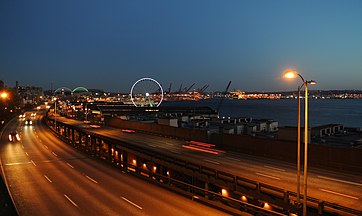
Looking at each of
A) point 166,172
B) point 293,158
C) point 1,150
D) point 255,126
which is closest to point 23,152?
point 1,150

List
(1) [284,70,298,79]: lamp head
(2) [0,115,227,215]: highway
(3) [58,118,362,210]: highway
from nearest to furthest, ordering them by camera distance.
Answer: (1) [284,70,298,79]: lamp head
(2) [0,115,227,215]: highway
(3) [58,118,362,210]: highway

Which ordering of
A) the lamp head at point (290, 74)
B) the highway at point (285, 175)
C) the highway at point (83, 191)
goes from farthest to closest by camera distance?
the highway at point (285, 175) < the highway at point (83, 191) < the lamp head at point (290, 74)

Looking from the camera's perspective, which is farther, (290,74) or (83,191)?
(83,191)

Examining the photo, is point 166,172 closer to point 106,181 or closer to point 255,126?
point 106,181

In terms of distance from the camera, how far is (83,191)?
22.5m

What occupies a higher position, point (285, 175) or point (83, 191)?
point (285, 175)

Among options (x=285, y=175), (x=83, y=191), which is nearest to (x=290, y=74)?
(x=285, y=175)

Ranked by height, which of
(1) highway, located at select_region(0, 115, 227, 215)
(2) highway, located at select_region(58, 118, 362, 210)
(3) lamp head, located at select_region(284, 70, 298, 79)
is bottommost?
(1) highway, located at select_region(0, 115, 227, 215)

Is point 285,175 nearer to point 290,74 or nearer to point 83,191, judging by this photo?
point 290,74

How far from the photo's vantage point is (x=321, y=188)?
21.5 m

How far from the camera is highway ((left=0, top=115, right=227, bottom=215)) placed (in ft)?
61.1

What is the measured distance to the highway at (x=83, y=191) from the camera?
1861cm

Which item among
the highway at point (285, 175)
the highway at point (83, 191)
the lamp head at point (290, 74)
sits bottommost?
the highway at point (83, 191)

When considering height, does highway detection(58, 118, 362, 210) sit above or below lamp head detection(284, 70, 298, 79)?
below
